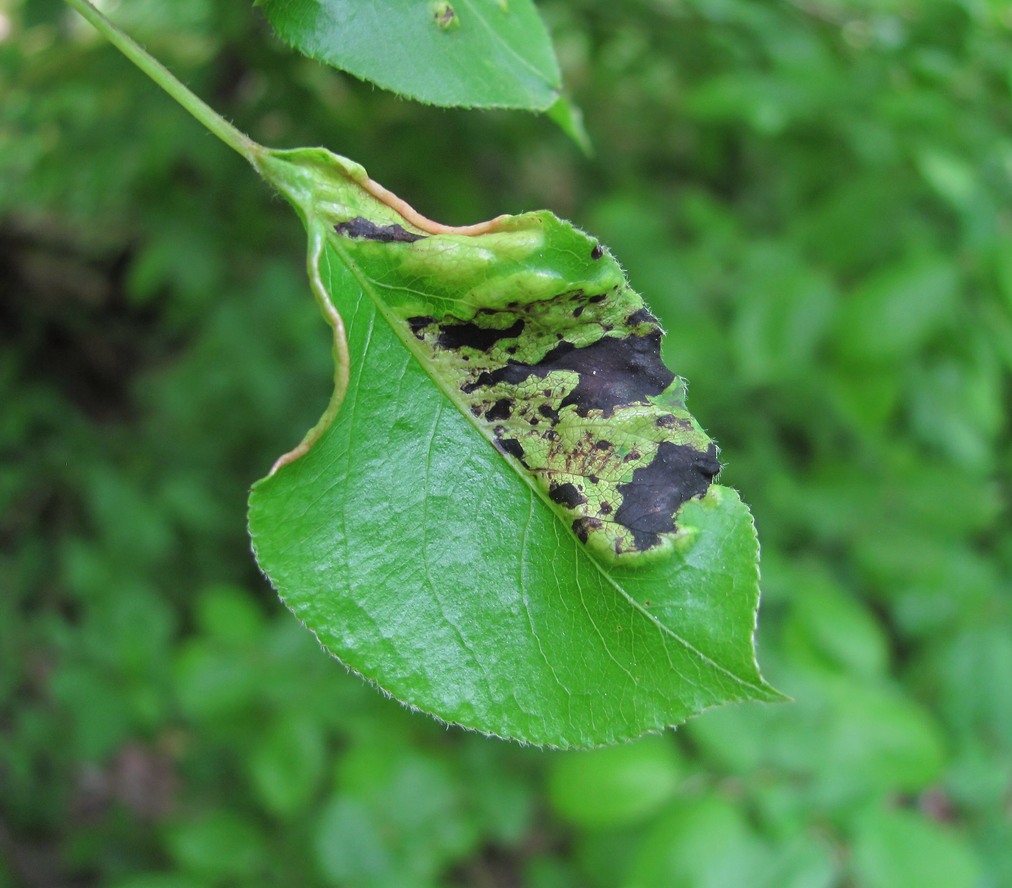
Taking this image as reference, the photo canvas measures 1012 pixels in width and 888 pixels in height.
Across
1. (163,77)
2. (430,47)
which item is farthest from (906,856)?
(163,77)

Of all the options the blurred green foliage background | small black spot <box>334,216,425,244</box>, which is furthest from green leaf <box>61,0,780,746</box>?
the blurred green foliage background

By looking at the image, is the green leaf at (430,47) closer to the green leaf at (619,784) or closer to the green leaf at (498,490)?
the green leaf at (498,490)

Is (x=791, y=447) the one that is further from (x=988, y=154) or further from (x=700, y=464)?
(x=700, y=464)

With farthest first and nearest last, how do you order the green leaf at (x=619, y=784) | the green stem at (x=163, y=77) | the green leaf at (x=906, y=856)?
the green leaf at (x=619, y=784)
the green leaf at (x=906, y=856)
the green stem at (x=163, y=77)

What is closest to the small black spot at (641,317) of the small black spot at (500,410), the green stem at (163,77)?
the small black spot at (500,410)

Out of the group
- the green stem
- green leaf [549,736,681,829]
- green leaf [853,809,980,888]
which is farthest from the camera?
green leaf [549,736,681,829]

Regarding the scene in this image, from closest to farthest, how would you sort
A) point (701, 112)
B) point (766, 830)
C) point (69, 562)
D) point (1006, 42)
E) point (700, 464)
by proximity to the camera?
point (700, 464) < point (766, 830) < point (1006, 42) < point (701, 112) < point (69, 562)

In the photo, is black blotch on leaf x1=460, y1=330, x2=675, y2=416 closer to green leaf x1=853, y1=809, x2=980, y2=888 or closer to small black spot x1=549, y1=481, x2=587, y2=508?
small black spot x1=549, y1=481, x2=587, y2=508

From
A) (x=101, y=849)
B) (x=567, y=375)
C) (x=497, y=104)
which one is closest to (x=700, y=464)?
(x=567, y=375)
